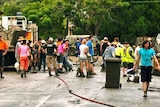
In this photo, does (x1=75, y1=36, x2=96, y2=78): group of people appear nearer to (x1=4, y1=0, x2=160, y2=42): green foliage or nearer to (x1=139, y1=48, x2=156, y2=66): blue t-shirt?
(x1=139, y1=48, x2=156, y2=66): blue t-shirt

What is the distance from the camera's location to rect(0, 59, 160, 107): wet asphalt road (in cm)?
1248

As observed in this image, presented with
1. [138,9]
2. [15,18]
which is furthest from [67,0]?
[15,18]

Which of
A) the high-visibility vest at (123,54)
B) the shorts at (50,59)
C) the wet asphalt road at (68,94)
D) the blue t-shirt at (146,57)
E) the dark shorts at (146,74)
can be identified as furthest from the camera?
the high-visibility vest at (123,54)

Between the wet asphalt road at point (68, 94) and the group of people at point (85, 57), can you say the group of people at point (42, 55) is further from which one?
the wet asphalt road at point (68, 94)

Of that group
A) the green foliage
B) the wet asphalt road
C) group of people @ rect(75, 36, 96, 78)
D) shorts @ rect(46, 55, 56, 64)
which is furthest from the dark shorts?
the green foliage

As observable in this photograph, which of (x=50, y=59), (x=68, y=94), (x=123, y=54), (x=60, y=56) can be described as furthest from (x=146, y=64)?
(x=60, y=56)

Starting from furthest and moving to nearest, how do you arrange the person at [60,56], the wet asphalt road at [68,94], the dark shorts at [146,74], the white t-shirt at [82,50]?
1. the person at [60,56]
2. the white t-shirt at [82,50]
3. the dark shorts at [146,74]
4. the wet asphalt road at [68,94]

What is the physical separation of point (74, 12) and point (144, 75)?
4326 cm

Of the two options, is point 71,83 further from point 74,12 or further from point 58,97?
point 74,12

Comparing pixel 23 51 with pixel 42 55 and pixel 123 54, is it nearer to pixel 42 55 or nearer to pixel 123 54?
pixel 42 55

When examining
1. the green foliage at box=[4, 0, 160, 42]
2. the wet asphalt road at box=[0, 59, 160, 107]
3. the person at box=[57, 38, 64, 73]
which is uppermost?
the green foliage at box=[4, 0, 160, 42]

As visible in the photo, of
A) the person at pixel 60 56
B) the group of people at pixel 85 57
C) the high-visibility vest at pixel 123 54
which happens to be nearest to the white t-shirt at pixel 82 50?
the group of people at pixel 85 57

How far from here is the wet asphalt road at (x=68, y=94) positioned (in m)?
12.5

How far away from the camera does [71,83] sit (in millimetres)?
18047
